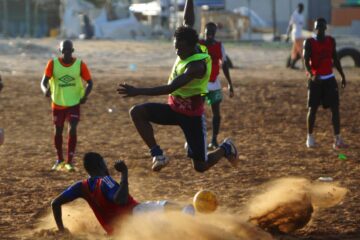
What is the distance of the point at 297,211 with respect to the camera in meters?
8.31

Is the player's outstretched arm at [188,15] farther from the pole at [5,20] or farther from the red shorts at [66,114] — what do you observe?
the pole at [5,20]

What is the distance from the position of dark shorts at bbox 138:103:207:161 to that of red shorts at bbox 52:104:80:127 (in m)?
3.56

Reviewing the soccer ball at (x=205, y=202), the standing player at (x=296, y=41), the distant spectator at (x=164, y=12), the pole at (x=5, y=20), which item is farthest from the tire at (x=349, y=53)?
the pole at (x=5, y=20)

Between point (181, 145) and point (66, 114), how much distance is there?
2.71m

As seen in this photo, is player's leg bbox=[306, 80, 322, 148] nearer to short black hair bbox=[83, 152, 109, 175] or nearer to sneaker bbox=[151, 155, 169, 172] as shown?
sneaker bbox=[151, 155, 169, 172]

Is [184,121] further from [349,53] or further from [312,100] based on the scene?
[349,53]

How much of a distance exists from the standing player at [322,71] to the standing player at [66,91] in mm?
3600

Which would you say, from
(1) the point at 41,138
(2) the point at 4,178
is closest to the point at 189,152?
(2) the point at 4,178

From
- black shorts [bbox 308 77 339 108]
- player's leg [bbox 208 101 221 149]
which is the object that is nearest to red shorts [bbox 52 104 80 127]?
player's leg [bbox 208 101 221 149]

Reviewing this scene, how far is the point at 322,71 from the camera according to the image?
1384 centimetres

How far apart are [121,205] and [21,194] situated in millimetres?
3002

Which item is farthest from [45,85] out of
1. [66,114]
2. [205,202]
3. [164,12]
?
[164,12]

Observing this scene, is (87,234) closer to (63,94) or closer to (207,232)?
(207,232)

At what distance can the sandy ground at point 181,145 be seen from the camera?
980 centimetres
